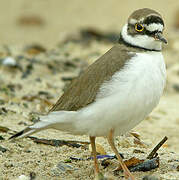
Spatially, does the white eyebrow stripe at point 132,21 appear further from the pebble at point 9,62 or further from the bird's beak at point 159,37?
the pebble at point 9,62

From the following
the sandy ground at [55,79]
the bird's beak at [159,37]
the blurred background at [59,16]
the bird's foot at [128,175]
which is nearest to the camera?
the bird's foot at [128,175]

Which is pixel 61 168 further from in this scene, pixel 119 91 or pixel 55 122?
pixel 119 91

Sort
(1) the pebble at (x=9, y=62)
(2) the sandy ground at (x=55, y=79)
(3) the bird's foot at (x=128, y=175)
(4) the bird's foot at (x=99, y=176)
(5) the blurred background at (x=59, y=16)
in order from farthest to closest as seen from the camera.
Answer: (5) the blurred background at (x=59, y=16) < (1) the pebble at (x=9, y=62) < (2) the sandy ground at (x=55, y=79) < (3) the bird's foot at (x=128, y=175) < (4) the bird's foot at (x=99, y=176)

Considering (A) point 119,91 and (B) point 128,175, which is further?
(B) point 128,175

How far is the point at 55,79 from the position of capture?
7762 mm

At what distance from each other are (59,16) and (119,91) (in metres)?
9.20

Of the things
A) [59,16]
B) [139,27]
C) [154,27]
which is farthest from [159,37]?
[59,16]

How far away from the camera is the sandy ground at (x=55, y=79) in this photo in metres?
4.49

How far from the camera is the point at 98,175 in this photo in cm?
405

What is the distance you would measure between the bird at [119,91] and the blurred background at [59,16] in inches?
296

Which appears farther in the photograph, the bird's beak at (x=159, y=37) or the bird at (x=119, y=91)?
the bird's beak at (x=159, y=37)

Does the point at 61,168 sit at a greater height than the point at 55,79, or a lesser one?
greater

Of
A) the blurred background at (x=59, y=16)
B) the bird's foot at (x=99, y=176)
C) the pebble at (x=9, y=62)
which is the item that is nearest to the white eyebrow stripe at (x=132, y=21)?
the bird's foot at (x=99, y=176)

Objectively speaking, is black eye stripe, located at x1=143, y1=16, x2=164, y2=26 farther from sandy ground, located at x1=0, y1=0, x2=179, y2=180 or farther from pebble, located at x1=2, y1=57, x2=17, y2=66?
pebble, located at x1=2, y1=57, x2=17, y2=66
